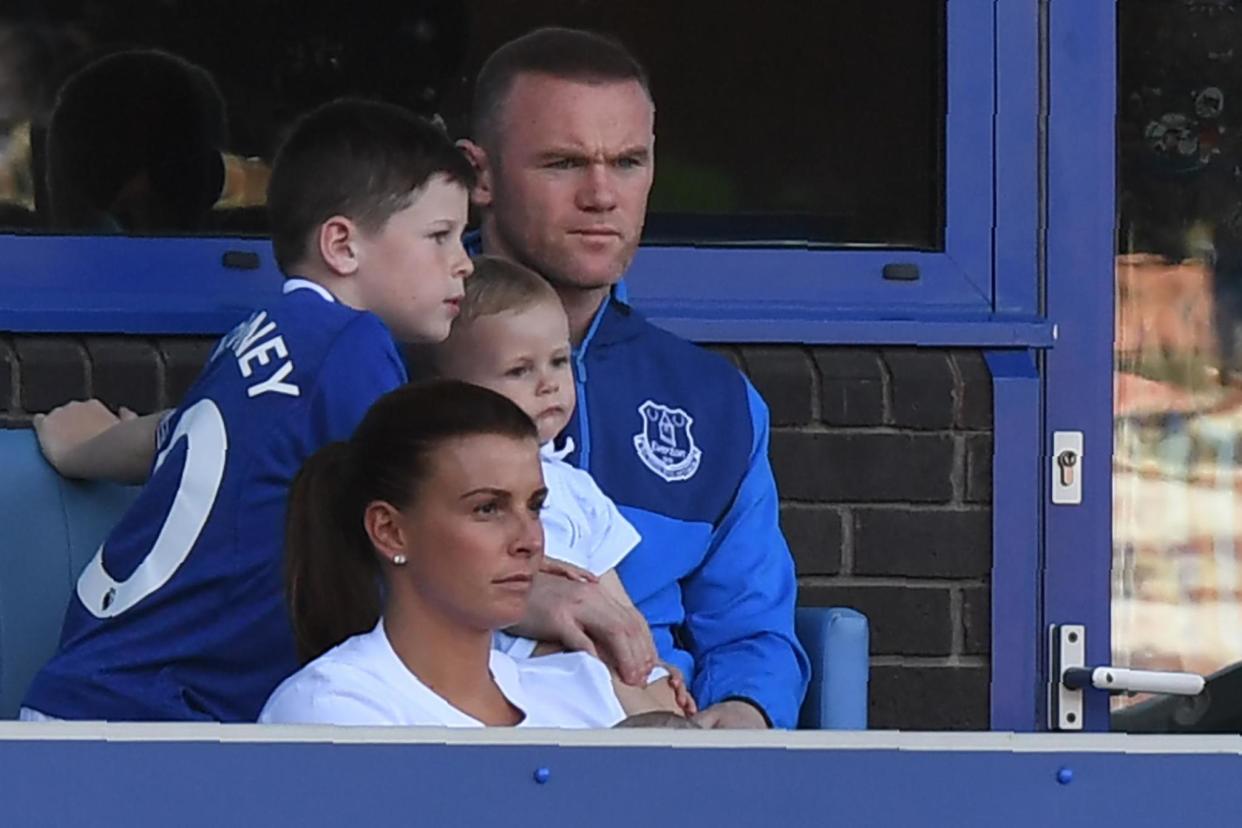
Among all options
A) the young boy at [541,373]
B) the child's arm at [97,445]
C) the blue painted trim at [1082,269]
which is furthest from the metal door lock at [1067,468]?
the child's arm at [97,445]

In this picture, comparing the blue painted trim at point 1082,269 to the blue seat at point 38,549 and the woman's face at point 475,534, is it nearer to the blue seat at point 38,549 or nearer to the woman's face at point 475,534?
the blue seat at point 38,549

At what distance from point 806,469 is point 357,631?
4.96 ft

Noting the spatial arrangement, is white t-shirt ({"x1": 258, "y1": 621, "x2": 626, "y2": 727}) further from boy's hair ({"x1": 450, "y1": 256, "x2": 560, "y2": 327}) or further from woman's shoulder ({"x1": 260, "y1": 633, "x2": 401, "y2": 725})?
boy's hair ({"x1": 450, "y1": 256, "x2": 560, "y2": 327})

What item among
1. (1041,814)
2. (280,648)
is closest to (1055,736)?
(1041,814)

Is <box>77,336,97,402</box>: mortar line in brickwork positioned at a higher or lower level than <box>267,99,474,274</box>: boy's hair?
lower

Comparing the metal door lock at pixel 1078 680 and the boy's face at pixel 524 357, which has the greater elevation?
the boy's face at pixel 524 357

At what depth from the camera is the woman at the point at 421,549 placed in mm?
2559

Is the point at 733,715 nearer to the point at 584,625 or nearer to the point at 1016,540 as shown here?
the point at 584,625

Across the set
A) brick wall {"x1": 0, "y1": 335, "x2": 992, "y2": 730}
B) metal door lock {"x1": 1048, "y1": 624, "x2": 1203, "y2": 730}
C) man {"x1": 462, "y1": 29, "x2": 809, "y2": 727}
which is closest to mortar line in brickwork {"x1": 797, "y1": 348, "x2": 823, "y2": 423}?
brick wall {"x1": 0, "y1": 335, "x2": 992, "y2": 730}

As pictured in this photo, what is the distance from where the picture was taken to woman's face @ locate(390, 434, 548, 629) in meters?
2.56

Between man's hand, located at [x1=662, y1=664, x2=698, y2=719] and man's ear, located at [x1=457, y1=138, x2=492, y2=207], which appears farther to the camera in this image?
man's ear, located at [x1=457, y1=138, x2=492, y2=207]

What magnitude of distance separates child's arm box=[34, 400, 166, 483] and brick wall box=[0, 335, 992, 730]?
1169mm

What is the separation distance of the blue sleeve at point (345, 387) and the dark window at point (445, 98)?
4.17ft

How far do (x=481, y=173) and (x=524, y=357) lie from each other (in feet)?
1.29
